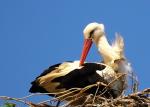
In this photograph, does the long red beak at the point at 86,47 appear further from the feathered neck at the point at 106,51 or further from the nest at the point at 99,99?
the nest at the point at 99,99

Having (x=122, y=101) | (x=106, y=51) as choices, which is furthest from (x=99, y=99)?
(x=106, y=51)

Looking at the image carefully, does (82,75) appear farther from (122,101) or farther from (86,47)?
(122,101)

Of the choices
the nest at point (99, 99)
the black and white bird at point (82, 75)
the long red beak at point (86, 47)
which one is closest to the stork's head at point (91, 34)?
the long red beak at point (86, 47)

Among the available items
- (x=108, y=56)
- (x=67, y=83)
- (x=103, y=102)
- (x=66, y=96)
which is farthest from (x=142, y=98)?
(x=108, y=56)

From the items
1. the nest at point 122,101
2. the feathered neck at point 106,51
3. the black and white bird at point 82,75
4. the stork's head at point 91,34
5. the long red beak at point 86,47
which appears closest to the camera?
the nest at point 122,101

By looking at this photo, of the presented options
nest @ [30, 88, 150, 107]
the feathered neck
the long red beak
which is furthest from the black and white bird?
nest @ [30, 88, 150, 107]

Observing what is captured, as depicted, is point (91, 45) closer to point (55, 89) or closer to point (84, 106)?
point (55, 89)

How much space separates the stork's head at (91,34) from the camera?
9617 mm

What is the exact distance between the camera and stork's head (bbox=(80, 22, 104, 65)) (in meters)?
9.62

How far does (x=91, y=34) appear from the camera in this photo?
9.72 metres

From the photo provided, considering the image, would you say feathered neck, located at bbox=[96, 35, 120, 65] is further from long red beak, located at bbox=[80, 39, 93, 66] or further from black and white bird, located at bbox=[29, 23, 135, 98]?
long red beak, located at bbox=[80, 39, 93, 66]

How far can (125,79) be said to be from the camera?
859 centimetres

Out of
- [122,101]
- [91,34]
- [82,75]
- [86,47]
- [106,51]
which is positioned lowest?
[122,101]

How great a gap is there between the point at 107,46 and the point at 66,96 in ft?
6.96
